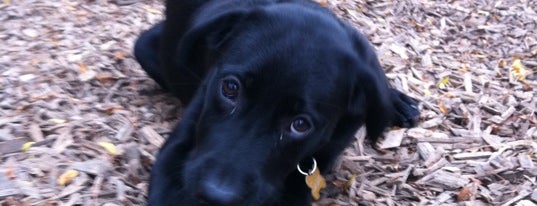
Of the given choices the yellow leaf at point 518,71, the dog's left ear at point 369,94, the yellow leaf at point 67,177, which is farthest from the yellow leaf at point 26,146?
the yellow leaf at point 518,71

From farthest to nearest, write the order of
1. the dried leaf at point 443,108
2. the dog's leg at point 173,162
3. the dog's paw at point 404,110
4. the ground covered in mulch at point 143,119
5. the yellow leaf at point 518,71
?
the yellow leaf at point 518,71 < the dried leaf at point 443,108 < the dog's paw at point 404,110 < the ground covered in mulch at point 143,119 < the dog's leg at point 173,162

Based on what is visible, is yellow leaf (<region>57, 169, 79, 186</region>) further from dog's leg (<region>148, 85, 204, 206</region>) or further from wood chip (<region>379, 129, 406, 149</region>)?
wood chip (<region>379, 129, 406, 149</region>)

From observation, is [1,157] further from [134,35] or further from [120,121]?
[134,35]

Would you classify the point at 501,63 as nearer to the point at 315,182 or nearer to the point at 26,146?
the point at 315,182

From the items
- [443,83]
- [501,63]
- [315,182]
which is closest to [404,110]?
[443,83]

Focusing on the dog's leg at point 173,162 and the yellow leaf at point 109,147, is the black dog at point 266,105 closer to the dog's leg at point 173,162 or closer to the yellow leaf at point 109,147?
the dog's leg at point 173,162
